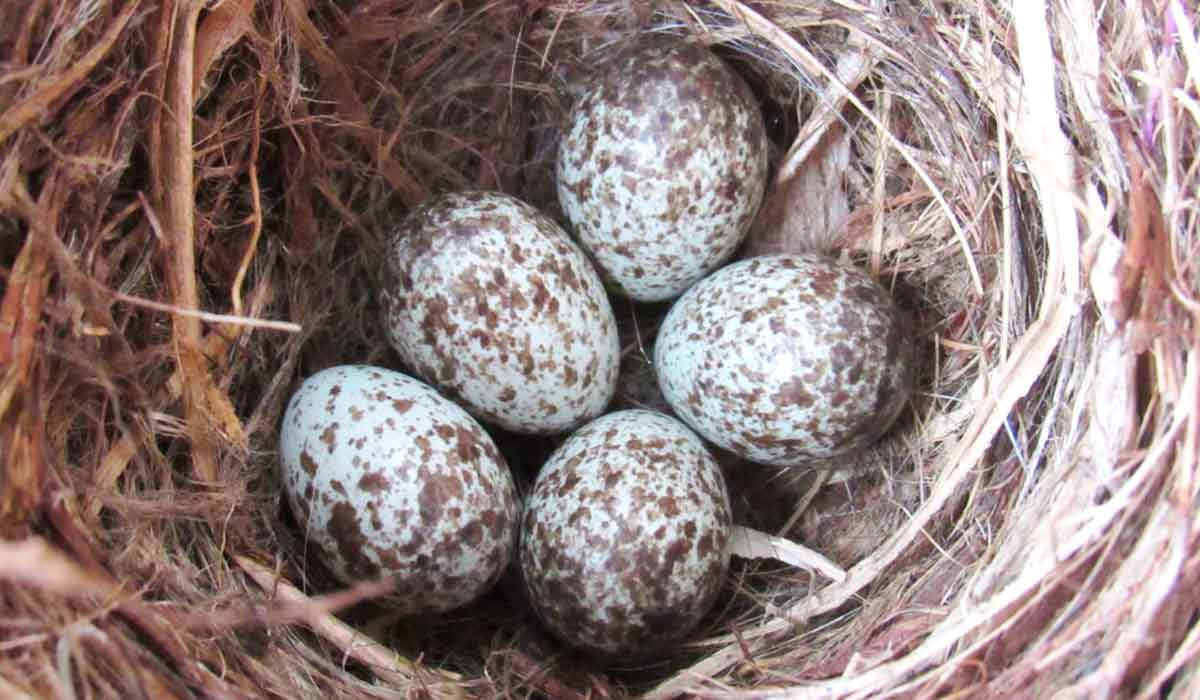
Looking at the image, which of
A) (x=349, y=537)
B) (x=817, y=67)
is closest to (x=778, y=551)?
(x=349, y=537)

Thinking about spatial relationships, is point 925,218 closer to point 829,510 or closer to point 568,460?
point 829,510

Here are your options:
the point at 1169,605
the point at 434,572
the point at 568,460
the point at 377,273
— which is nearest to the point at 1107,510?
the point at 1169,605

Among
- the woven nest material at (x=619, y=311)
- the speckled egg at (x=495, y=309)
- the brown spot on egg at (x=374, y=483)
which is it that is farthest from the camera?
the speckled egg at (x=495, y=309)

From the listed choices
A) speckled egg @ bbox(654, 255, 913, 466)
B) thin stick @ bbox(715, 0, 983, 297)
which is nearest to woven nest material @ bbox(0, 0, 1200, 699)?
thin stick @ bbox(715, 0, 983, 297)

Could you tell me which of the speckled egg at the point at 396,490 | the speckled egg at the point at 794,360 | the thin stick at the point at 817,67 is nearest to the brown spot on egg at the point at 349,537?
the speckled egg at the point at 396,490

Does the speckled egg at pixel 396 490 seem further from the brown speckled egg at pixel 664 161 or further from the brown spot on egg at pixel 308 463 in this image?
the brown speckled egg at pixel 664 161
